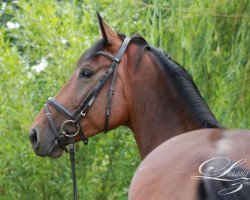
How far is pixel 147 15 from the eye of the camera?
240 inches

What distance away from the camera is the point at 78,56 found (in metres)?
6.41

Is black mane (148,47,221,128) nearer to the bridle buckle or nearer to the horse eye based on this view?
the horse eye

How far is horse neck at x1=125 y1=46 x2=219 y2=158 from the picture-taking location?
461 cm

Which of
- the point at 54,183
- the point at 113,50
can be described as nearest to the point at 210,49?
the point at 113,50

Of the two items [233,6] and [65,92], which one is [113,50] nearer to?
[65,92]

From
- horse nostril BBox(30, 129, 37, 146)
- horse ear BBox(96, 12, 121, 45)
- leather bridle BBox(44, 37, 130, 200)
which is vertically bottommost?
horse nostril BBox(30, 129, 37, 146)

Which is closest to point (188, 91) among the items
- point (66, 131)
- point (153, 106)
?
point (153, 106)

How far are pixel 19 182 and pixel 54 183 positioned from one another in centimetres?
31

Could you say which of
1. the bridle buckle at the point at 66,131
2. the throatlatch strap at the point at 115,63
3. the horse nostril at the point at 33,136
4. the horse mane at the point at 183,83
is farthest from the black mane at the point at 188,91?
the horse nostril at the point at 33,136

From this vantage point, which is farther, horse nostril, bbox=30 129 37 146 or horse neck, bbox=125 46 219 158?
horse nostril, bbox=30 129 37 146

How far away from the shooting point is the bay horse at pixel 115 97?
4723 mm

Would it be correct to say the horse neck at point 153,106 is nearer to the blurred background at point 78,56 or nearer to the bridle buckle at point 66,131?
the bridle buckle at point 66,131

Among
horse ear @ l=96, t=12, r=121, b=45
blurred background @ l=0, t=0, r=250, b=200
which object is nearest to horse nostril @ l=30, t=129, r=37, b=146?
horse ear @ l=96, t=12, r=121, b=45

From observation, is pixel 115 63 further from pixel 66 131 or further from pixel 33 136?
pixel 33 136
